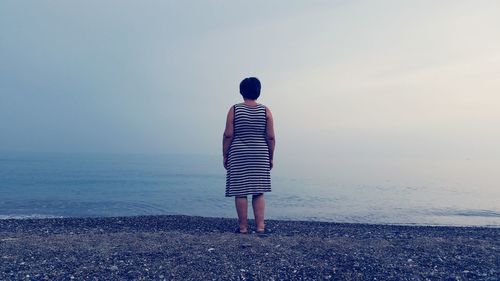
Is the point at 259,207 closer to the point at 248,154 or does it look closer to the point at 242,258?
the point at 248,154

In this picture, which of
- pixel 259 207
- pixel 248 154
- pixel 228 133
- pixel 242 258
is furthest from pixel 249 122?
pixel 242 258

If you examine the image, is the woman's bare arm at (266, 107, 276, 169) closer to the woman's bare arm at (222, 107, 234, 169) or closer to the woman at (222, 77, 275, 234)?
the woman at (222, 77, 275, 234)

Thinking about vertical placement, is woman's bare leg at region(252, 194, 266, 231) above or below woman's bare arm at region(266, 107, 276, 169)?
below

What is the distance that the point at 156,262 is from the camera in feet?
16.1

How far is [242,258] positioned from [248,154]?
2.30 meters

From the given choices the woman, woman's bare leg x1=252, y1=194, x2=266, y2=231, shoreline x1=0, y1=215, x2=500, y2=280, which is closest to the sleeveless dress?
the woman

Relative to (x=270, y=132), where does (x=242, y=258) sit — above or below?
below

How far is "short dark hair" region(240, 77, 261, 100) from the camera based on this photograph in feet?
22.7

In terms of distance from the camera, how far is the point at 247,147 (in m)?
6.90

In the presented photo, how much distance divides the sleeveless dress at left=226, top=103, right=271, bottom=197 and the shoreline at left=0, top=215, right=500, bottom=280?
0.93 m

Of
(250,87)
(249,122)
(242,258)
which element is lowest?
(242,258)

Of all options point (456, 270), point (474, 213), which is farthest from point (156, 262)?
point (474, 213)

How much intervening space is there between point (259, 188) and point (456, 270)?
3.43 metres

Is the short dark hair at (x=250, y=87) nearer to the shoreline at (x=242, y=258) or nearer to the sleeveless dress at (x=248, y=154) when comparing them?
the sleeveless dress at (x=248, y=154)
